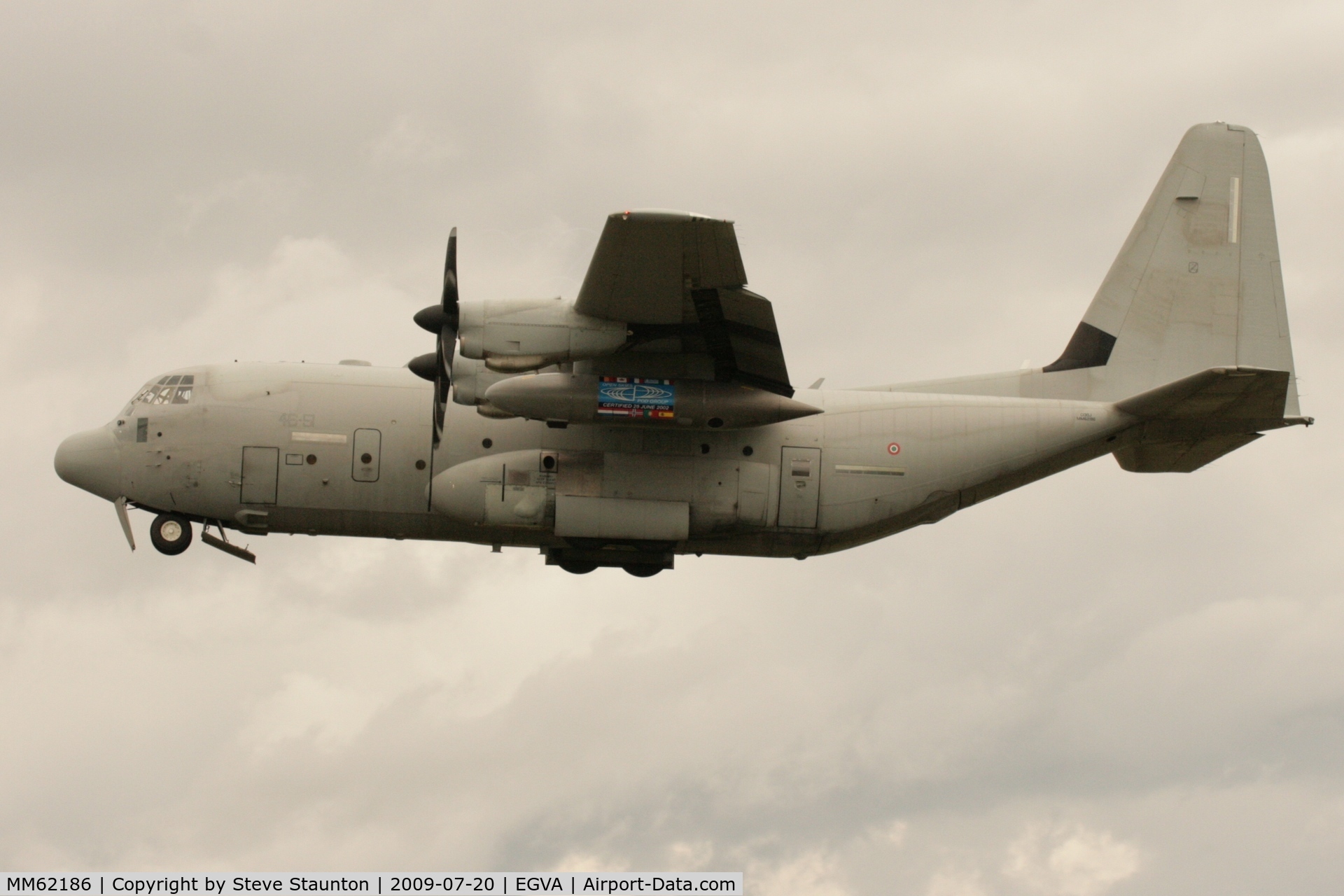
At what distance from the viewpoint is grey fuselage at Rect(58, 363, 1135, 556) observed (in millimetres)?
19594

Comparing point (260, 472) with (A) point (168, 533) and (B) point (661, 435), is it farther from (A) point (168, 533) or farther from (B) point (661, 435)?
(B) point (661, 435)

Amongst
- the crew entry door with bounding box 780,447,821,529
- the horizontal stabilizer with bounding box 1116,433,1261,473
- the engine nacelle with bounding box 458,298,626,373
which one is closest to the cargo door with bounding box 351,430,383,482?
the engine nacelle with bounding box 458,298,626,373

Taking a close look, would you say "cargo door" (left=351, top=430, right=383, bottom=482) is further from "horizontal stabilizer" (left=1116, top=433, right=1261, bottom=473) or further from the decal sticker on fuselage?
"horizontal stabilizer" (left=1116, top=433, right=1261, bottom=473)

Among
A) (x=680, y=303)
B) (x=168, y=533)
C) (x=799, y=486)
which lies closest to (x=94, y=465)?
(x=168, y=533)

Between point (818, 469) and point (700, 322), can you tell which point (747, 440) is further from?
point (700, 322)

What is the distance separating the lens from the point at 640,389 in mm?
18688

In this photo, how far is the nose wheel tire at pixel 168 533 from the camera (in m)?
20.2

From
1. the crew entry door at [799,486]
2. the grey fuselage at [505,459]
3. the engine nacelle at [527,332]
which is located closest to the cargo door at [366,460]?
the grey fuselage at [505,459]

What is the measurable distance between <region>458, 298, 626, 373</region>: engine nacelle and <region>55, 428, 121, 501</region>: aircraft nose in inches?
224

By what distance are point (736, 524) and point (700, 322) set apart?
3117mm

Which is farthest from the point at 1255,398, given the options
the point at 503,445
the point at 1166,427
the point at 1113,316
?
the point at 503,445

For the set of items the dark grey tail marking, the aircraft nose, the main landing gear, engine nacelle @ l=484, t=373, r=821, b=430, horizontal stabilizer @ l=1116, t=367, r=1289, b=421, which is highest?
the dark grey tail marking

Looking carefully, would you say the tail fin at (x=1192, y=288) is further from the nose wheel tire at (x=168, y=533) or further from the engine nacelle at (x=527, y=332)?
the nose wheel tire at (x=168, y=533)

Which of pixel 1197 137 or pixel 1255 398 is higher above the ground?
pixel 1197 137
